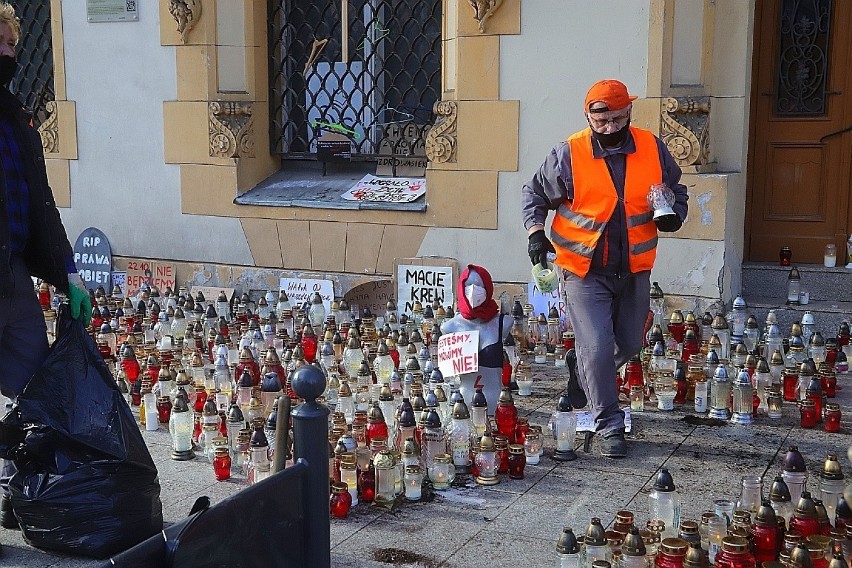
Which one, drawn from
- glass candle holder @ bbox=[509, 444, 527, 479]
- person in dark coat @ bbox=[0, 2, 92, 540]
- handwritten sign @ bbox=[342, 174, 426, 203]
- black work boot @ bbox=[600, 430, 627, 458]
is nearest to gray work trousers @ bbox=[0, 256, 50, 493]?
person in dark coat @ bbox=[0, 2, 92, 540]

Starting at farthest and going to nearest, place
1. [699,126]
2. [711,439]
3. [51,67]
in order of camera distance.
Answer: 1. [51,67]
2. [699,126]
3. [711,439]

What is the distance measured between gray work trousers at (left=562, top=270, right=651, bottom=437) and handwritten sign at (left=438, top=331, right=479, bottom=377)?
21.8 inches

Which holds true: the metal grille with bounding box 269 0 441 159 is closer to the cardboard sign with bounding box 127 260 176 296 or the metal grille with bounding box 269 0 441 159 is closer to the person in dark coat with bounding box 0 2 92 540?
the cardboard sign with bounding box 127 260 176 296

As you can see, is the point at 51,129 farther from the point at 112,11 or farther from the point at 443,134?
the point at 443,134

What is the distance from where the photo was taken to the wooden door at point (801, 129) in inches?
310

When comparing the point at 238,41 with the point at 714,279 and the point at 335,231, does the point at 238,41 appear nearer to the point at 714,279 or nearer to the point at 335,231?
the point at 335,231

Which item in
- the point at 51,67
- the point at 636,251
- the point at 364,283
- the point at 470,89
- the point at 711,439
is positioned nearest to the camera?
the point at 636,251

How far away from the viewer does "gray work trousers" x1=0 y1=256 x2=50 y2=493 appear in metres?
4.12

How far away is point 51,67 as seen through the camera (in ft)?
35.2

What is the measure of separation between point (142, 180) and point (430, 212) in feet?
9.92

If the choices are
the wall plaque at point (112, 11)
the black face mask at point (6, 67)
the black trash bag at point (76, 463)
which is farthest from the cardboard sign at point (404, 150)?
the black trash bag at point (76, 463)

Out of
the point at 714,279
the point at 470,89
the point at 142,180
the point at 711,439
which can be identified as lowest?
the point at 711,439

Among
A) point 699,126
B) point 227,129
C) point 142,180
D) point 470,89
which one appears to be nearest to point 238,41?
point 227,129

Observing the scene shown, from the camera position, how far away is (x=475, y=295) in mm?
5590
